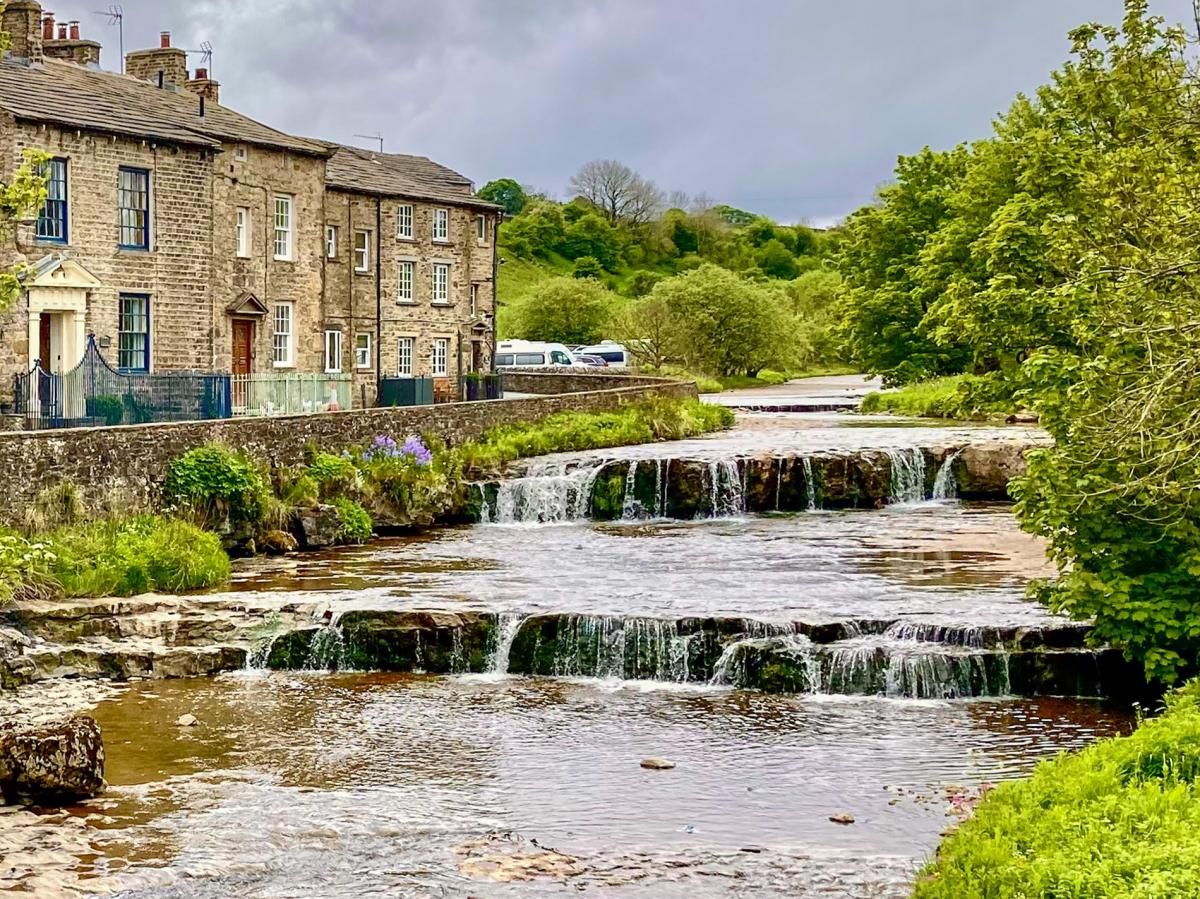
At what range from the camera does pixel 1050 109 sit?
48.8 meters

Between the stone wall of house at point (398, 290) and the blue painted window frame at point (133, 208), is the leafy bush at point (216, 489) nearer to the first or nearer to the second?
the blue painted window frame at point (133, 208)

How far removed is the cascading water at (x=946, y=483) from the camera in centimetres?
3591

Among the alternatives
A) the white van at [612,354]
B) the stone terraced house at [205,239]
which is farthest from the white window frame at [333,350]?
the white van at [612,354]

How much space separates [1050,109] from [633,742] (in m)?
36.9

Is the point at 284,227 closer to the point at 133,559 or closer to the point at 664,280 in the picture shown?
the point at 133,559

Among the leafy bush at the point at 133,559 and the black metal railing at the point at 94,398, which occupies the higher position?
the black metal railing at the point at 94,398

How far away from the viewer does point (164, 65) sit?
44469 millimetres

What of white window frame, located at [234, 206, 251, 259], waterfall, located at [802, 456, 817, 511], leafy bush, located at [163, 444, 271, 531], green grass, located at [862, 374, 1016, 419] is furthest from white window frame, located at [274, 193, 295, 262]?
green grass, located at [862, 374, 1016, 419]

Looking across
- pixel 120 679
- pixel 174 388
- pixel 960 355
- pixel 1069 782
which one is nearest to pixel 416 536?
pixel 174 388

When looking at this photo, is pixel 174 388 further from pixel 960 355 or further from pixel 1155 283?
pixel 960 355

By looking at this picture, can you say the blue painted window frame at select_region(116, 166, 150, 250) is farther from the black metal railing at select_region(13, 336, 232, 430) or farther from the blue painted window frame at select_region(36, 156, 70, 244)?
the black metal railing at select_region(13, 336, 232, 430)

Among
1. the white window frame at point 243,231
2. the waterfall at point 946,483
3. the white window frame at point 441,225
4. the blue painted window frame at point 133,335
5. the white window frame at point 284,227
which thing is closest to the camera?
the waterfall at point 946,483

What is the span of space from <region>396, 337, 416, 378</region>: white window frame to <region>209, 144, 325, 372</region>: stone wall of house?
5.52 meters

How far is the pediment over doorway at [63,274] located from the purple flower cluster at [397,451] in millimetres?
8205
